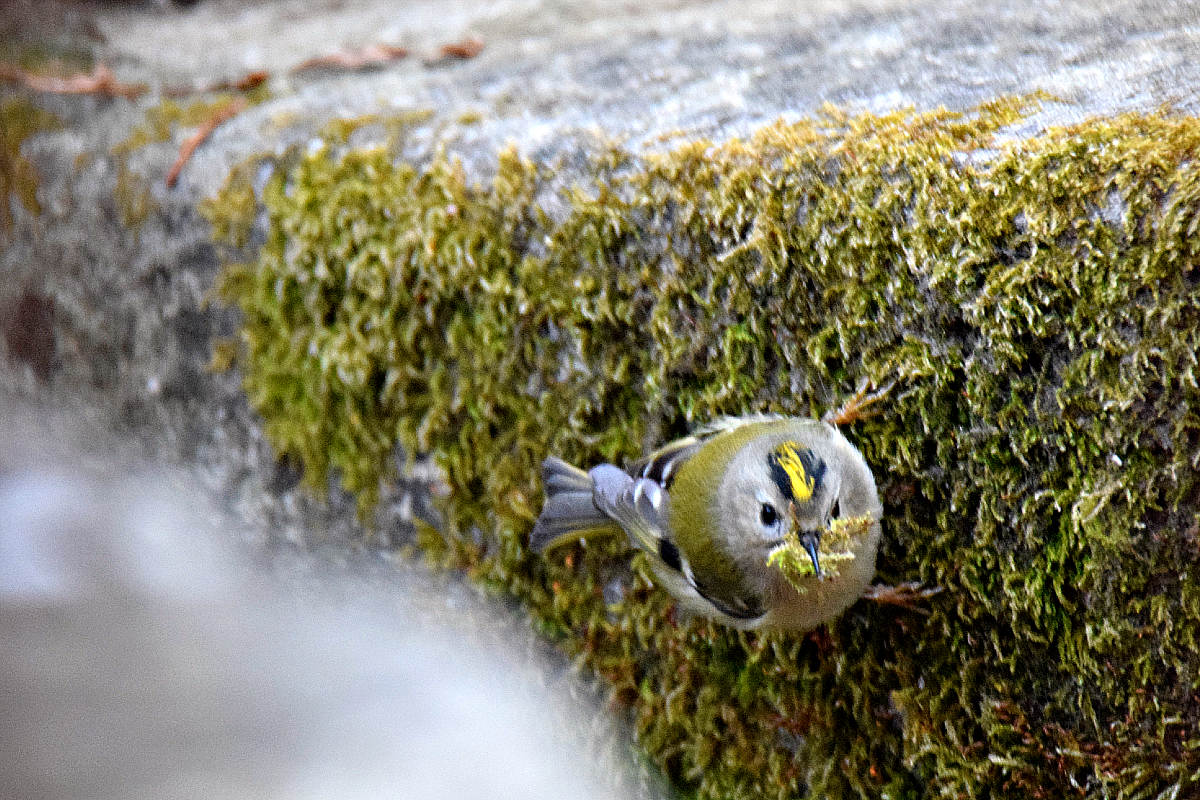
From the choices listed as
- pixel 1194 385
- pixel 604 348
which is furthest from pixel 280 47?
pixel 1194 385

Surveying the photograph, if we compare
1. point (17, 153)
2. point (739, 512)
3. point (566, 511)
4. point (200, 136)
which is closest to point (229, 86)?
point (200, 136)

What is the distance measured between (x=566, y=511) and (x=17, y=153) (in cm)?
275

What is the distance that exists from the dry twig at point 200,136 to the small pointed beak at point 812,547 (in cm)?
225

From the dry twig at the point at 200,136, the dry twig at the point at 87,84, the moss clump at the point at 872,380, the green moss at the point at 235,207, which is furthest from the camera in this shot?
the dry twig at the point at 87,84

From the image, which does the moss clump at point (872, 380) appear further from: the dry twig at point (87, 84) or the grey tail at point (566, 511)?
the dry twig at point (87, 84)

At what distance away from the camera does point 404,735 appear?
2160 mm

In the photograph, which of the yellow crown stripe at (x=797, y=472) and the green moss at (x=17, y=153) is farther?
the green moss at (x=17, y=153)

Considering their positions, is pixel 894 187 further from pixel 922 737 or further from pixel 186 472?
pixel 186 472

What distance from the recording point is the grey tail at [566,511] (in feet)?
6.83

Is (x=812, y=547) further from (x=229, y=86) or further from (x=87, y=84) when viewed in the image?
(x=87, y=84)

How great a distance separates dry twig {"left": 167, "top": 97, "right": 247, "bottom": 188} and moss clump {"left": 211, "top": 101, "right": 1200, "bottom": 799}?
517mm

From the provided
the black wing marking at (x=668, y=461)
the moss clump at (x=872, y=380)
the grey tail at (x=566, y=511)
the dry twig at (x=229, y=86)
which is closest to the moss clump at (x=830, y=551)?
the moss clump at (x=872, y=380)

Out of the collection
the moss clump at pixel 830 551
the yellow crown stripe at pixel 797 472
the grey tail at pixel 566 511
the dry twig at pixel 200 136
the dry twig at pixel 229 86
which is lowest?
the grey tail at pixel 566 511

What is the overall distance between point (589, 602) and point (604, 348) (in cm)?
64
